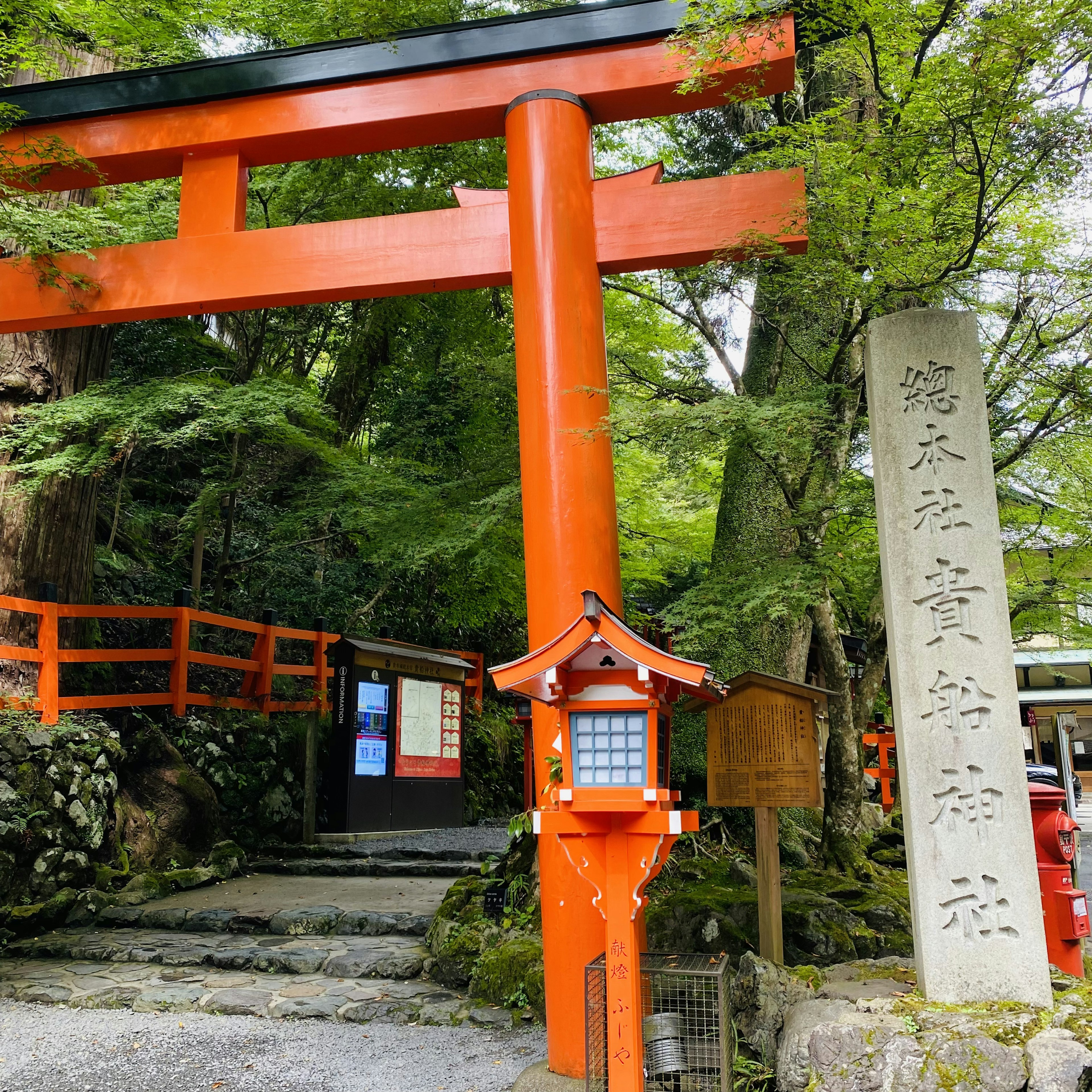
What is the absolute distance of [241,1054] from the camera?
15.3 feet

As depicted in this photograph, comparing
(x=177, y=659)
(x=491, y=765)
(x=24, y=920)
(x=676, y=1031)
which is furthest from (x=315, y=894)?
(x=491, y=765)

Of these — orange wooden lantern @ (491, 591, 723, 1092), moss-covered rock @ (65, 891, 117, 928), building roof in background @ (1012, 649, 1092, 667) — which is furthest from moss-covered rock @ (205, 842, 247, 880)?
building roof in background @ (1012, 649, 1092, 667)

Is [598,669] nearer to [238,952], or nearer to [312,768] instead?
[238,952]

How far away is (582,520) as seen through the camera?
492 centimetres

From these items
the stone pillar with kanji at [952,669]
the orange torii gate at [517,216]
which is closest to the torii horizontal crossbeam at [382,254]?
the orange torii gate at [517,216]

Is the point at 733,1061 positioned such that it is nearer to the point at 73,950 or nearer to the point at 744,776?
the point at 744,776

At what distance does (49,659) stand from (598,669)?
5882 millimetres

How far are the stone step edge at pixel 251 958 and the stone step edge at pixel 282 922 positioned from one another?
0.43 metres

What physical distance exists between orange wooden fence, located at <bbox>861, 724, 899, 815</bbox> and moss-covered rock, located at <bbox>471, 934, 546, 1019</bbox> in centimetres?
623

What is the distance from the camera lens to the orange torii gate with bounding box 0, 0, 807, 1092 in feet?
16.1

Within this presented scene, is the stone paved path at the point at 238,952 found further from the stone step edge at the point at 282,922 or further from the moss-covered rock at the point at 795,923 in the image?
the moss-covered rock at the point at 795,923

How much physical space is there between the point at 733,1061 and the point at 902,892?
94.2 inches

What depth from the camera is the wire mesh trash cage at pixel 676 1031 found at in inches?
151

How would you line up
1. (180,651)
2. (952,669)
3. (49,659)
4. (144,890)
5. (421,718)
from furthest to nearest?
(421,718)
(180,651)
(144,890)
(49,659)
(952,669)
